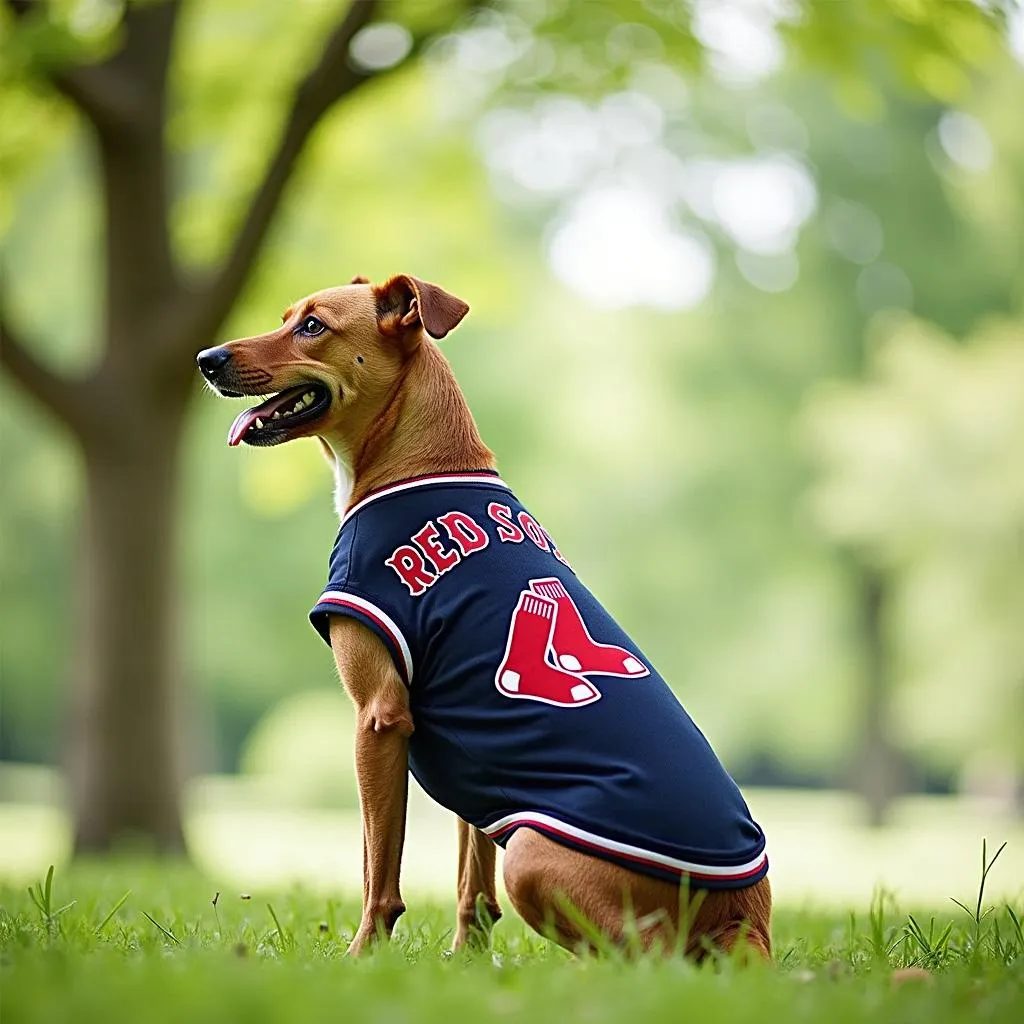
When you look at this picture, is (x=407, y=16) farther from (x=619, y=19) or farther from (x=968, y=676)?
(x=968, y=676)

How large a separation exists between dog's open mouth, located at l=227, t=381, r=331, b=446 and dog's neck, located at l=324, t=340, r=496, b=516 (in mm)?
120

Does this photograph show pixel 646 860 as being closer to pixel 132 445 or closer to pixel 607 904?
pixel 607 904

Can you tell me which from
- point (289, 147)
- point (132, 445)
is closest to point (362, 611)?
point (289, 147)

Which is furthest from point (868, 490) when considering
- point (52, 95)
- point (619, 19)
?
point (52, 95)

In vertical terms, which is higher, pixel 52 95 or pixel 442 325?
pixel 52 95

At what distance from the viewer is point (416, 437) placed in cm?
428

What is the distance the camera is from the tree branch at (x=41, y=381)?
970cm

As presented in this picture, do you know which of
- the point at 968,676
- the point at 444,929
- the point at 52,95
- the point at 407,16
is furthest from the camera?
the point at 968,676

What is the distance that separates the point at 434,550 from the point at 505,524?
0.24m

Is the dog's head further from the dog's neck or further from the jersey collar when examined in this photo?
the jersey collar

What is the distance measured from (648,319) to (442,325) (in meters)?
19.3

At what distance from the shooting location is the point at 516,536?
405 centimetres

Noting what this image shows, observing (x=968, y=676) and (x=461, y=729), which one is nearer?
(x=461, y=729)

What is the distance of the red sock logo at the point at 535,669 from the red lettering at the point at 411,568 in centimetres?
29
